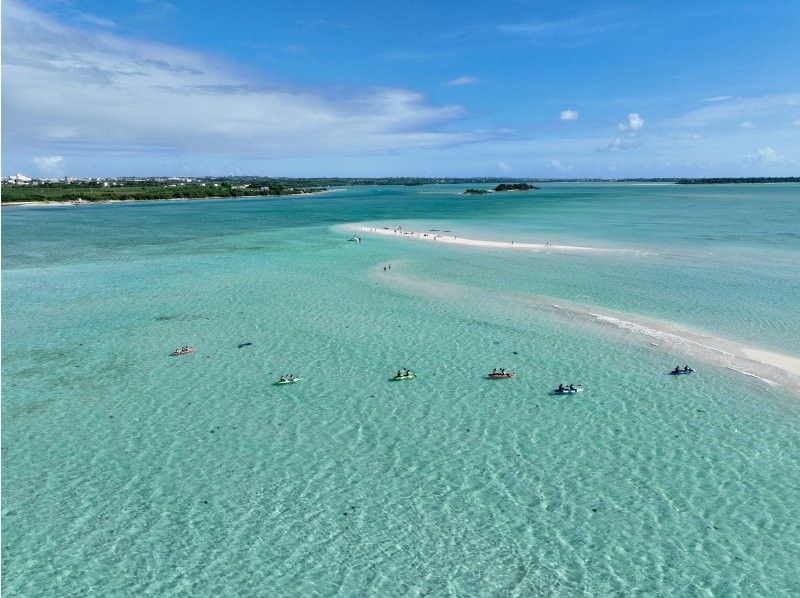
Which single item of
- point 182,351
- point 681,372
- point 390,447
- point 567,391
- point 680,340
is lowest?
point 390,447

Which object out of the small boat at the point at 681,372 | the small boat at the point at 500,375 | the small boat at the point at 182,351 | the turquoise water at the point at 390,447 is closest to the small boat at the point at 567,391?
the turquoise water at the point at 390,447

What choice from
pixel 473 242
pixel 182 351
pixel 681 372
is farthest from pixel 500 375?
pixel 473 242

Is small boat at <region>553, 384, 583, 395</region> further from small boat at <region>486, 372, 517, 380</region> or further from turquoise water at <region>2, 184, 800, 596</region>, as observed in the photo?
small boat at <region>486, 372, 517, 380</region>

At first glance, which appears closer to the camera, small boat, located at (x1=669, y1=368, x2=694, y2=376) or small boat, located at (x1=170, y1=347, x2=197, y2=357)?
small boat, located at (x1=669, y1=368, x2=694, y2=376)

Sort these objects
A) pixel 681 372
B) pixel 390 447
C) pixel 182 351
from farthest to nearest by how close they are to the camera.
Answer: pixel 182 351 → pixel 681 372 → pixel 390 447

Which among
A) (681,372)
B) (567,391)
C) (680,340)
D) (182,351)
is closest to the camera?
(567,391)

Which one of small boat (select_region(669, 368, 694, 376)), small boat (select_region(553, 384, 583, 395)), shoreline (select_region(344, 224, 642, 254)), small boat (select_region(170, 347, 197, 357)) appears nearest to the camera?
small boat (select_region(553, 384, 583, 395))

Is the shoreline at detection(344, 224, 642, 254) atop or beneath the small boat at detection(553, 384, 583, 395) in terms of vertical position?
atop

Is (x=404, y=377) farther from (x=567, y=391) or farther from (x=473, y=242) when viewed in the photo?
(x=473, y=242)

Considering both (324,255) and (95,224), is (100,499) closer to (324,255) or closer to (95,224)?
(324,255)

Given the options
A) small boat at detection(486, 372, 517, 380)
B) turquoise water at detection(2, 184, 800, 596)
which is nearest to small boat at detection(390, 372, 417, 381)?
turquoise water at detection(2, 184, 800, 596)
